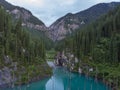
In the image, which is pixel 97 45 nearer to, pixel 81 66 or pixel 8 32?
pixel 81 66

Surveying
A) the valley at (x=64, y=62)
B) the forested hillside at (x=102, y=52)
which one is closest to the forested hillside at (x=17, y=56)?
the valley at (x=64, y=62)

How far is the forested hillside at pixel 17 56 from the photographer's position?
112375mm

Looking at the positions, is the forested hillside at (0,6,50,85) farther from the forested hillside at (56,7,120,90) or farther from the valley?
the forested hillside at (56,7,120,90)

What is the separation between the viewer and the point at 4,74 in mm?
108562

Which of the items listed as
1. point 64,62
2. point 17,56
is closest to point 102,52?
point 64,62

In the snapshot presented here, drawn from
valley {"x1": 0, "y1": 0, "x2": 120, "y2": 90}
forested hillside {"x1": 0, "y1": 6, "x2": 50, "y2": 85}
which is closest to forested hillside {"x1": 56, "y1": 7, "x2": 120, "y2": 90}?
valley {"x1": 0, "y1": 0, "x2": 120, "y2": 90}

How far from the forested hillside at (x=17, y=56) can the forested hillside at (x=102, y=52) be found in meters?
24.9

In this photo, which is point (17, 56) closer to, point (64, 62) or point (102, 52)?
point (102, 52)

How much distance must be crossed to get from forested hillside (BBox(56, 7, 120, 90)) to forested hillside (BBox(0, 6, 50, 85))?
81.8ft

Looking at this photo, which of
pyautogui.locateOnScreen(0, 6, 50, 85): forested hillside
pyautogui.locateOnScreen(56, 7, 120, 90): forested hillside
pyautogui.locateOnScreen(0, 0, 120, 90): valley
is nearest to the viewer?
pyautogui.locateOnScreen(0, 0, 120, 90): valley

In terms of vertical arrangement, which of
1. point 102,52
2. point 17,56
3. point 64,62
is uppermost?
point 102,52

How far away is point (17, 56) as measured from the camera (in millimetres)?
131375

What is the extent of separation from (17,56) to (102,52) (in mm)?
52899

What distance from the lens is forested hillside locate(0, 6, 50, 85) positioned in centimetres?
11238
